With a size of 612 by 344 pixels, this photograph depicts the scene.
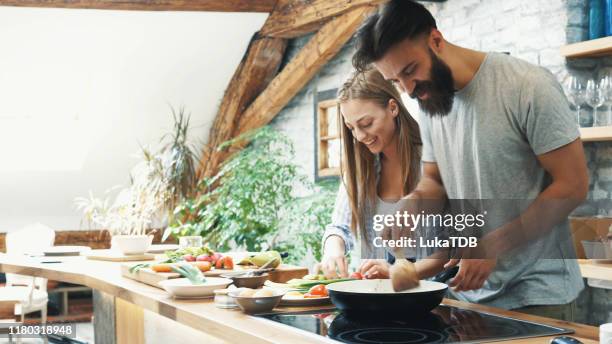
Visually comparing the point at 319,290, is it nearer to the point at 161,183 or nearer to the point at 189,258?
the point at 189,258

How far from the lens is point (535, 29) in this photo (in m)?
4.45

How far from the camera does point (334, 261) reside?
2928 mm

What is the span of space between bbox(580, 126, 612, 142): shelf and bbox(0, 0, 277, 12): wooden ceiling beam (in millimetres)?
3422

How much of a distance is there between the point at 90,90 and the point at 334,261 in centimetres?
474

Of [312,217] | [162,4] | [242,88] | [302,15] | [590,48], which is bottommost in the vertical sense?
[312,217]

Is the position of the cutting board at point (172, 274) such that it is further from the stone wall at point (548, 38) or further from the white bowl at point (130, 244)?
the stone wall at point (548, 38)

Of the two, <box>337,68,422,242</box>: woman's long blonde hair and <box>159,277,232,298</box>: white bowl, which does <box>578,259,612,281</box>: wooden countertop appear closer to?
<box>337,68,422,242</box>: woman's long blonde hair

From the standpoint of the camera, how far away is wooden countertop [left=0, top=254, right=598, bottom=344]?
1935 millimetres

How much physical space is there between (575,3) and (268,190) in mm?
2864

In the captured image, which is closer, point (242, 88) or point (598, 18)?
point (598, 18)

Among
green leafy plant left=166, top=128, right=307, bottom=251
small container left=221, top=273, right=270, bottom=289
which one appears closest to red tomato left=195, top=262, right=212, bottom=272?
small container left=221, top=273, right=270, bottom=289

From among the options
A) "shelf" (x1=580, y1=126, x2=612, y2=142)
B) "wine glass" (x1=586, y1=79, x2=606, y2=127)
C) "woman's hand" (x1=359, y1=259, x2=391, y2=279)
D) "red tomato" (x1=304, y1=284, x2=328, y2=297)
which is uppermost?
"wine glass" (x1=586, y1=79, x2=606, y2=127)

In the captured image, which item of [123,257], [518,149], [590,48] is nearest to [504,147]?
[518,149]

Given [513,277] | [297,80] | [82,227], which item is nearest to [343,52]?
[297,80]
